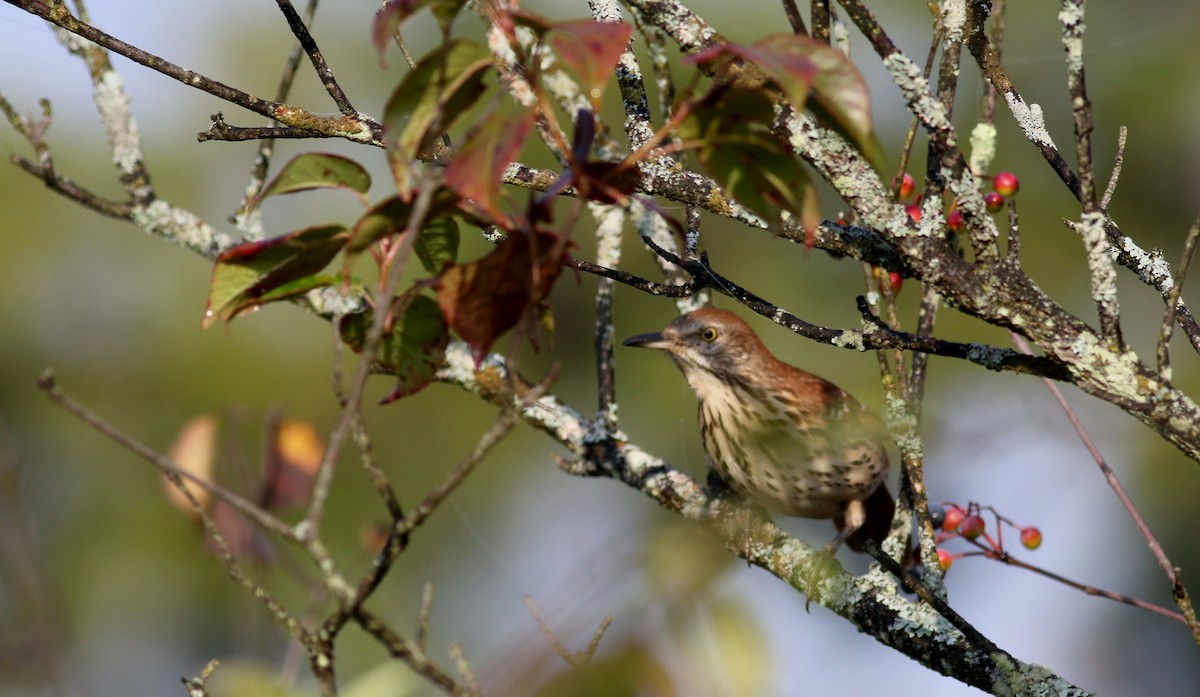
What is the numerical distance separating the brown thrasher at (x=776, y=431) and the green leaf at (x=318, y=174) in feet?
6.79

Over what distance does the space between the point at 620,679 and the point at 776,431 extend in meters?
2.63

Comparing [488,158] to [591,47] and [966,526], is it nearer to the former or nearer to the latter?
[591,47]

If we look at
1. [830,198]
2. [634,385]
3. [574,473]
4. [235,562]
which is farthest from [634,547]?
[634,385]

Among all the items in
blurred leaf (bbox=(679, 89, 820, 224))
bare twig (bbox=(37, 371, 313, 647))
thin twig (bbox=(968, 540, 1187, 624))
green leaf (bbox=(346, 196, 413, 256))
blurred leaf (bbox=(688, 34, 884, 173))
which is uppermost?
thin twig (bbox=(968, 540, 1187, 624))

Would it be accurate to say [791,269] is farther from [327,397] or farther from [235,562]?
[235,562]

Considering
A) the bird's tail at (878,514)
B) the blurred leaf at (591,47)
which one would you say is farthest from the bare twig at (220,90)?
the bird's tail at (878,514)

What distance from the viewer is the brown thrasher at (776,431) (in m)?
3.52

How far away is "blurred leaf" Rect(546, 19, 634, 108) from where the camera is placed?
116cm

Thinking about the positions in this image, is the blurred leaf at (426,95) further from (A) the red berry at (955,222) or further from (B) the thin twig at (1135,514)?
(A) the red berry at (955,222)

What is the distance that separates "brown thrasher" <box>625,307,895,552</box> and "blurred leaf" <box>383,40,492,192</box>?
85.7 inches

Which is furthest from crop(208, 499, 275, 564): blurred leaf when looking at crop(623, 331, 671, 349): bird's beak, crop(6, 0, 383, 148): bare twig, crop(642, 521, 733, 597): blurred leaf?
crop(623, 331, 671, 349): bird's beak

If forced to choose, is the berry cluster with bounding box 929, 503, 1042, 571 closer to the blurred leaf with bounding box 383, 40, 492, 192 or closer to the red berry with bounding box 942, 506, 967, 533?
the red berry with bounding box 942, 506, 967, 533

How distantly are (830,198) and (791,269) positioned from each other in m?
1.40

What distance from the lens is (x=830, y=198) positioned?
8.05 metres
